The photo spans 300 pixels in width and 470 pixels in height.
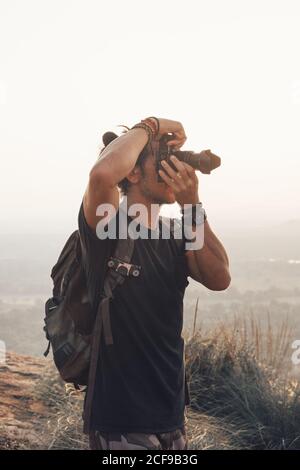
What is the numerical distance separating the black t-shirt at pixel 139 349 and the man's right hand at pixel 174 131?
55 cm

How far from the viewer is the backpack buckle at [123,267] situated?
270 centimetres

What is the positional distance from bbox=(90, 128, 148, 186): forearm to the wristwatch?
36 centimetres

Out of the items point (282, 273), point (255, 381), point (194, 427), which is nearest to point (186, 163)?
point (194, 427)

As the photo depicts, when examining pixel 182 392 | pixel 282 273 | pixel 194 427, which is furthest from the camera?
pixel 282 273

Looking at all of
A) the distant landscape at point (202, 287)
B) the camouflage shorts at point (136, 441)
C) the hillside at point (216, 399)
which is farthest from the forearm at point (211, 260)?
the distant landscape at point (202, 287)

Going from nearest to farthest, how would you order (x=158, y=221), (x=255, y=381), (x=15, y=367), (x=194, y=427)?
1. (x=158, y=221)
2. (x=194, y=427)
3. (x=255, y=381)
4. (x=15, y=367)

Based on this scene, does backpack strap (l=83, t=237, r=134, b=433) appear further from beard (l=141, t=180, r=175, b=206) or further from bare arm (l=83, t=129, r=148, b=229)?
beard (l=141, t=180, r=175, b=206)

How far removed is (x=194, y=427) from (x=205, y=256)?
2445mm

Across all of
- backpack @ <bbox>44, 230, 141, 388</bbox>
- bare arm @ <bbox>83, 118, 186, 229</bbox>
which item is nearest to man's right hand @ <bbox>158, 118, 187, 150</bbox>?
bare arm @ <bbox>83, 118, 186, 229</bbox>

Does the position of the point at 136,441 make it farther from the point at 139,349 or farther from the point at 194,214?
the point at 194,214

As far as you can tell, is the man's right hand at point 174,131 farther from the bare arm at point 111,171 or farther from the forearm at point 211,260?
the forearm at point 211,260

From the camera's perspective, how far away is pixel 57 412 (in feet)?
16.6

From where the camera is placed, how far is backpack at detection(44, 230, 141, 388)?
2709 mm
